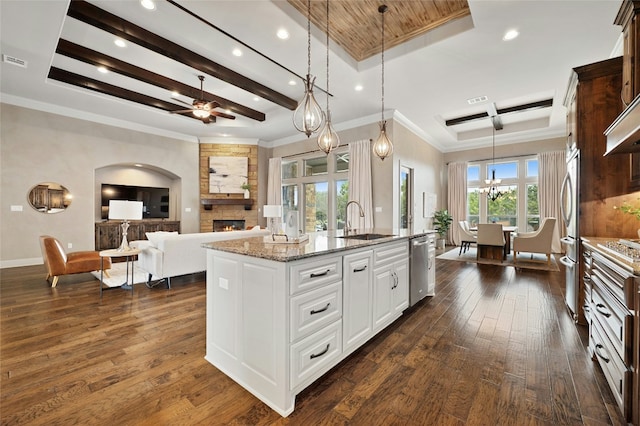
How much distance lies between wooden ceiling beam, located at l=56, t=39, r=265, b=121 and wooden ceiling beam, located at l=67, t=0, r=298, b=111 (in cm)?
97

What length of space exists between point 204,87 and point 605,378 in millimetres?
6417

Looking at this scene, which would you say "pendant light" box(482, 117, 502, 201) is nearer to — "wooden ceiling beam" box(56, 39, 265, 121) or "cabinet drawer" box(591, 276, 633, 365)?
"cabinet drawer" box(591, 276, 633, 365)

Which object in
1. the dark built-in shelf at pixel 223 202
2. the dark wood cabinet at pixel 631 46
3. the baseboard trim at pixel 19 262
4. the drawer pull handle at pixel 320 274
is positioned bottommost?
the baseboard trim at pixel 19 262

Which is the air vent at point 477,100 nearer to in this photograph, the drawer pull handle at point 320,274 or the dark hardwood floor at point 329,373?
the dark hardwood floor at point 329,373

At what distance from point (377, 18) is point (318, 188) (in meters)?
4.61

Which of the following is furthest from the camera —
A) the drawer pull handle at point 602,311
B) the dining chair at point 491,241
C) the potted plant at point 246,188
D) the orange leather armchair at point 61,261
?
the potted plant at point 246,188

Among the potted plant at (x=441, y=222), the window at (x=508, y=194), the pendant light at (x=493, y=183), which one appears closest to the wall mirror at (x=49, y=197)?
the potted plant at (x=441, y=222)

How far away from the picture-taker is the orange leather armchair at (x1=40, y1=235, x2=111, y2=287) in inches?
152

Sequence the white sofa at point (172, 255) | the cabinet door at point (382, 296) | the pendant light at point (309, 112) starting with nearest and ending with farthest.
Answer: the cabinet door at point (382, 296), the pendant light at point (309, 112), the white sofa at point (172, 255)

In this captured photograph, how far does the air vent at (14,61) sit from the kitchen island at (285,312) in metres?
4.58

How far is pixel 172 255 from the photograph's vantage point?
4027 mm

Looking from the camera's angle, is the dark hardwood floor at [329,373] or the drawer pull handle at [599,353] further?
the drawer pull handle at [599,353]

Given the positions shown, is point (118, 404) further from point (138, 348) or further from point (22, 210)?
point (22, 210)

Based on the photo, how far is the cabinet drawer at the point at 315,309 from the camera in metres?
1.63
